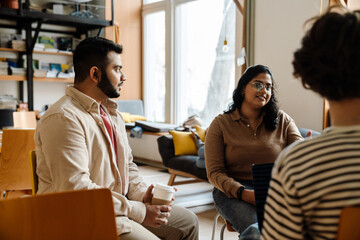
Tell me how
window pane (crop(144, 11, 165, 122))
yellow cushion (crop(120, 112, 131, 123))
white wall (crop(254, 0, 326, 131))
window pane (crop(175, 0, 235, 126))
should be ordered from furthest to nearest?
window pane (crop(144, 11, 165, 122)) → yellow cushion (crop(120, 112, 131, 123)) → window pane (crop(175, 0, 235, 126)) → white wall (crop(254, 0, 326, 131))

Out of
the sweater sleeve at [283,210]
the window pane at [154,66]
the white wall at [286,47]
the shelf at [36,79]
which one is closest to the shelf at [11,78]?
the shelf at [36,79]

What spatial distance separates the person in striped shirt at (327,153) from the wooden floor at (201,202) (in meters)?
2.31

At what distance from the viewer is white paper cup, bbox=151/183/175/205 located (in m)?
1.53

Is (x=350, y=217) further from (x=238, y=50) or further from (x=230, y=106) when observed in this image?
(x=238, y=50)

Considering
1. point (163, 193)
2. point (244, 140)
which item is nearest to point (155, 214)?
point (163, 193)

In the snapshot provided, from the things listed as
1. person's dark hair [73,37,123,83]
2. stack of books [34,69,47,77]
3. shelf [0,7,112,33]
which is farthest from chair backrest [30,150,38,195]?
stack of books [34,69,47,77]

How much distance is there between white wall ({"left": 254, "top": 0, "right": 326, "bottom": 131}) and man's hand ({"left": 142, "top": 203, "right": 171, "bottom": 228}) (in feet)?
9.18

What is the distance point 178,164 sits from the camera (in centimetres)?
407

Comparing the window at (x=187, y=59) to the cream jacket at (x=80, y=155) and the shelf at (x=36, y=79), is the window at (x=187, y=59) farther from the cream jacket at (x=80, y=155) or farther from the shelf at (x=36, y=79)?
the cream jacket at (x=80, y=155)

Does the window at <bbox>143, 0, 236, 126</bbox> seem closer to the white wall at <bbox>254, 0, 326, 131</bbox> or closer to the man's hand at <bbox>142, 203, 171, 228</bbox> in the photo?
the white wall at <bbox>254, 0, 326, 131</bbox>

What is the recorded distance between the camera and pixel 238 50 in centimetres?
538

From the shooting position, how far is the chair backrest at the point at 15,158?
256cm

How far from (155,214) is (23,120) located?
9.95 feet

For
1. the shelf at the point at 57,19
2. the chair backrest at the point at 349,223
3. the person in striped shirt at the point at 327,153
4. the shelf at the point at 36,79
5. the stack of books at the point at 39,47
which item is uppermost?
the shelf at the point at 57,19
